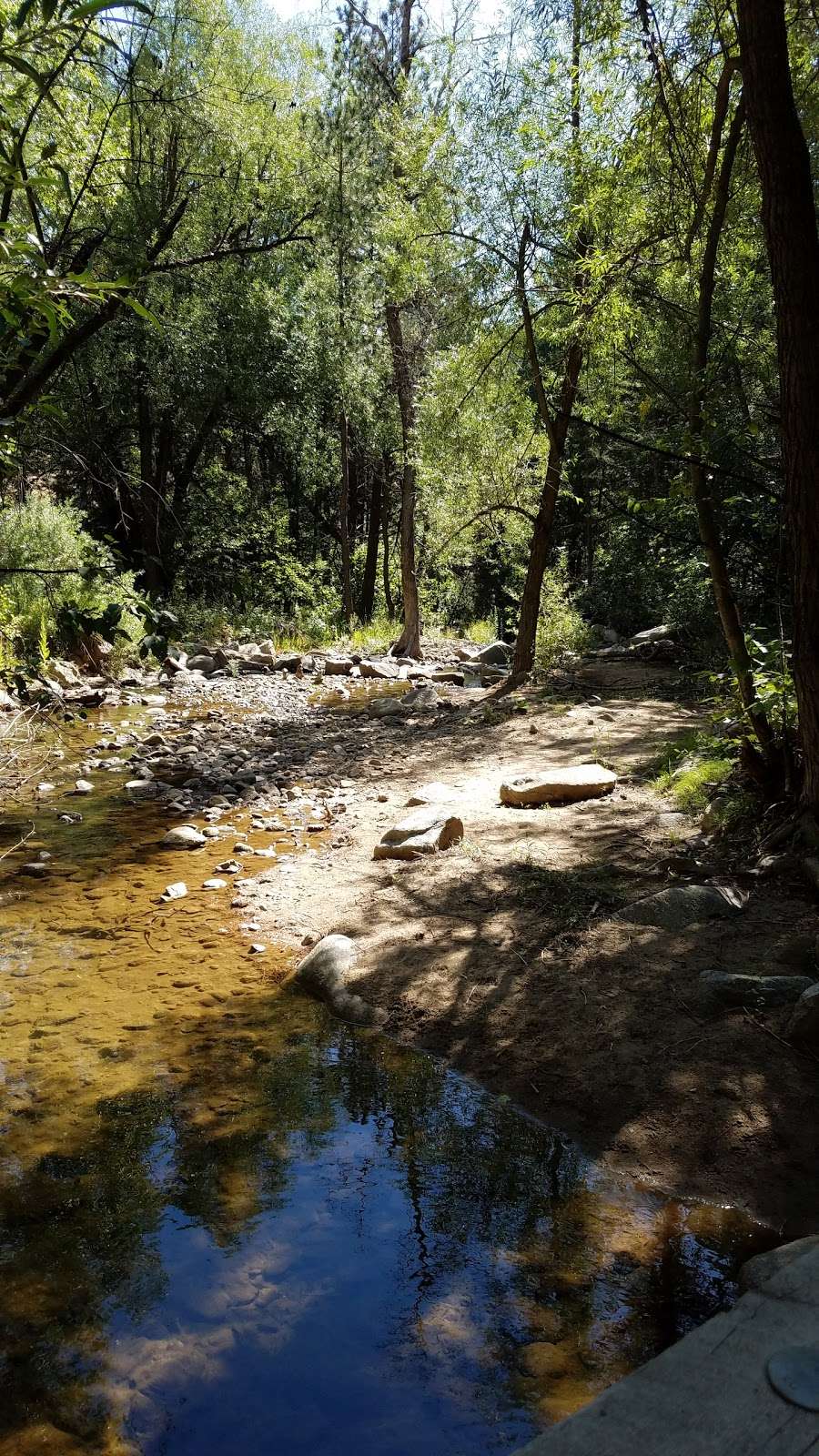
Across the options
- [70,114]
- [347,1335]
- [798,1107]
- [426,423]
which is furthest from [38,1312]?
[426,423]

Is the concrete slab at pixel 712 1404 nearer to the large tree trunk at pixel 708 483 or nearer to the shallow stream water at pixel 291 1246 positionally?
the shallow stream water at pixel 291 1246

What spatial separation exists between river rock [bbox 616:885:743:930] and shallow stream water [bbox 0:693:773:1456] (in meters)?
1.32

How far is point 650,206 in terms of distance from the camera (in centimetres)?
639

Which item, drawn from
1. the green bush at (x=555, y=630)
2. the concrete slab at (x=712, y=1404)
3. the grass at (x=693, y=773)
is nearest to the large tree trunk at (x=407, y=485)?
the green bush at (x=555, y=630)

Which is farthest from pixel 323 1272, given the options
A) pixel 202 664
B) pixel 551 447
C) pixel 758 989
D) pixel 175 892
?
pixel 202 664

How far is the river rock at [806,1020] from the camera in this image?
329 centimetres

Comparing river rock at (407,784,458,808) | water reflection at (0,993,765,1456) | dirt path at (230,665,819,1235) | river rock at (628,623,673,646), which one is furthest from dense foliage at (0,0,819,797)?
river rock at (407,784,458,808)

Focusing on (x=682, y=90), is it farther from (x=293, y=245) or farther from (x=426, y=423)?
(x=293, y=245)

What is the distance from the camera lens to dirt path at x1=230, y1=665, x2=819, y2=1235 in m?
3.07

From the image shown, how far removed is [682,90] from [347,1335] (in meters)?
6.18

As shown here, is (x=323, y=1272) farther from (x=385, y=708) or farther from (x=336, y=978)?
(x=385, y=708)

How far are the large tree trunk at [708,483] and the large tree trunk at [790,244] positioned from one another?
770 millimetres

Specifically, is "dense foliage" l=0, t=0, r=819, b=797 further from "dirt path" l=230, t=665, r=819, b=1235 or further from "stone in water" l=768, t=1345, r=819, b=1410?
"stone in water" l=768, t=1345, r=819, b=1410

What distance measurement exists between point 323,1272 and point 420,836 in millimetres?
3409
